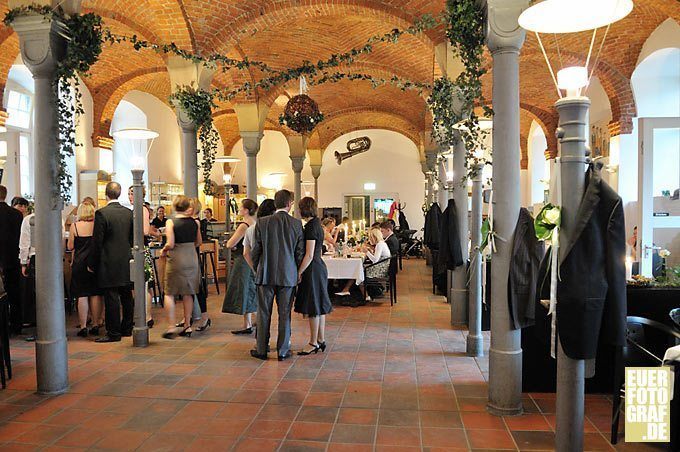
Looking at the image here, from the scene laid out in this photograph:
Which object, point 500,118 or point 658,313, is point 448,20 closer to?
point 500,118

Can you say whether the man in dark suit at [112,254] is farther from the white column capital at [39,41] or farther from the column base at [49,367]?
the white column capital at [39,41]

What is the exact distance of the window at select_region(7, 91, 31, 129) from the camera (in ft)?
34.9

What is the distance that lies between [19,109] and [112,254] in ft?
24.5

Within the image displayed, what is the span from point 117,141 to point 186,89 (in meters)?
7.25

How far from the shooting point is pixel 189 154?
746cm

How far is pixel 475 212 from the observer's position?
16.9 feet

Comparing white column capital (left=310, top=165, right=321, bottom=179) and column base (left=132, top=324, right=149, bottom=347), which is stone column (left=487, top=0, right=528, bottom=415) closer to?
column base (left=132, top=324, right=149, bottom=347)

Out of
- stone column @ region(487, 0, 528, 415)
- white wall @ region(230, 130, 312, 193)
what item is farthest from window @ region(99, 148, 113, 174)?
stone column @ region(487, 0, 528, 415)

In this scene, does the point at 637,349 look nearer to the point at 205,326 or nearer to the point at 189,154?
the point at 205,326

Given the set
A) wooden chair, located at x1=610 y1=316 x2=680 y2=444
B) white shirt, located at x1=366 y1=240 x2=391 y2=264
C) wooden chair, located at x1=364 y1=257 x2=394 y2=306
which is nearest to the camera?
wooden chair, located at x1=610 y1=316 x2=680 y2=444

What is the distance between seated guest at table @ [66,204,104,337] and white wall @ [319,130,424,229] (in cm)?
1578

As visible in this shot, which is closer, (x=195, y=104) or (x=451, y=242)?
(x=451, y=242)

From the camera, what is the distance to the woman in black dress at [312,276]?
4.89 metres

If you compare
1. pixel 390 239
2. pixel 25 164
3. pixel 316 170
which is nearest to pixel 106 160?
pixel 25 164
